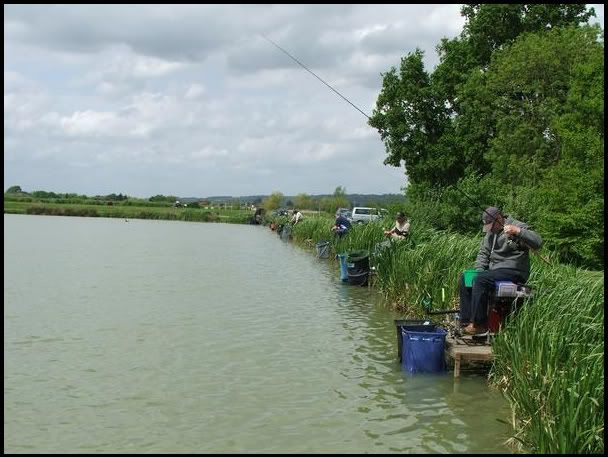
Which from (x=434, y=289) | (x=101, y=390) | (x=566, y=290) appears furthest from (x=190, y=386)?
(x=434, y=289)

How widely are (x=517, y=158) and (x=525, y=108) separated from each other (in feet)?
6.79

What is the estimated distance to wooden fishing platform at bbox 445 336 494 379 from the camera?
7.64m

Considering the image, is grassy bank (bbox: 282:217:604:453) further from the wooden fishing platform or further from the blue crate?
the blue crate

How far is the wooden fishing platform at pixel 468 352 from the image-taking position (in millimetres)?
7645

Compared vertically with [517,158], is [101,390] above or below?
below

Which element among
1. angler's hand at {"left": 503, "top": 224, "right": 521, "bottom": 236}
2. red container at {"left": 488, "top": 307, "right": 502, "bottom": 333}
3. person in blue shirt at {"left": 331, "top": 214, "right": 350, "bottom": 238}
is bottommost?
red container at {"left": 488, "top": 307, "right": 502, "bottom": 333}

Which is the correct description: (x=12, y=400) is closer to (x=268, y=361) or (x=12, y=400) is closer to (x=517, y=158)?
(x=268, y=361)

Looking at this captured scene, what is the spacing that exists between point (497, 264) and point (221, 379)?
11.2 feet

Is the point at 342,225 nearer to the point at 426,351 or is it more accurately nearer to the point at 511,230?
the point at 426,351

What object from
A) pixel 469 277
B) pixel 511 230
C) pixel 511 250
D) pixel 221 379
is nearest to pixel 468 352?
pixel 469 277

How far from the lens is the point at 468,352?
769 cm

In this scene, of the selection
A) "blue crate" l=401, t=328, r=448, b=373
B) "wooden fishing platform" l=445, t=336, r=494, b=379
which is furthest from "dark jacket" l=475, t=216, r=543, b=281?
"blue crate" l=401, t=328, r=448, b=373

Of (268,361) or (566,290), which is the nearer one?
(566,290)

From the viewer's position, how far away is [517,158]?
24.4m
